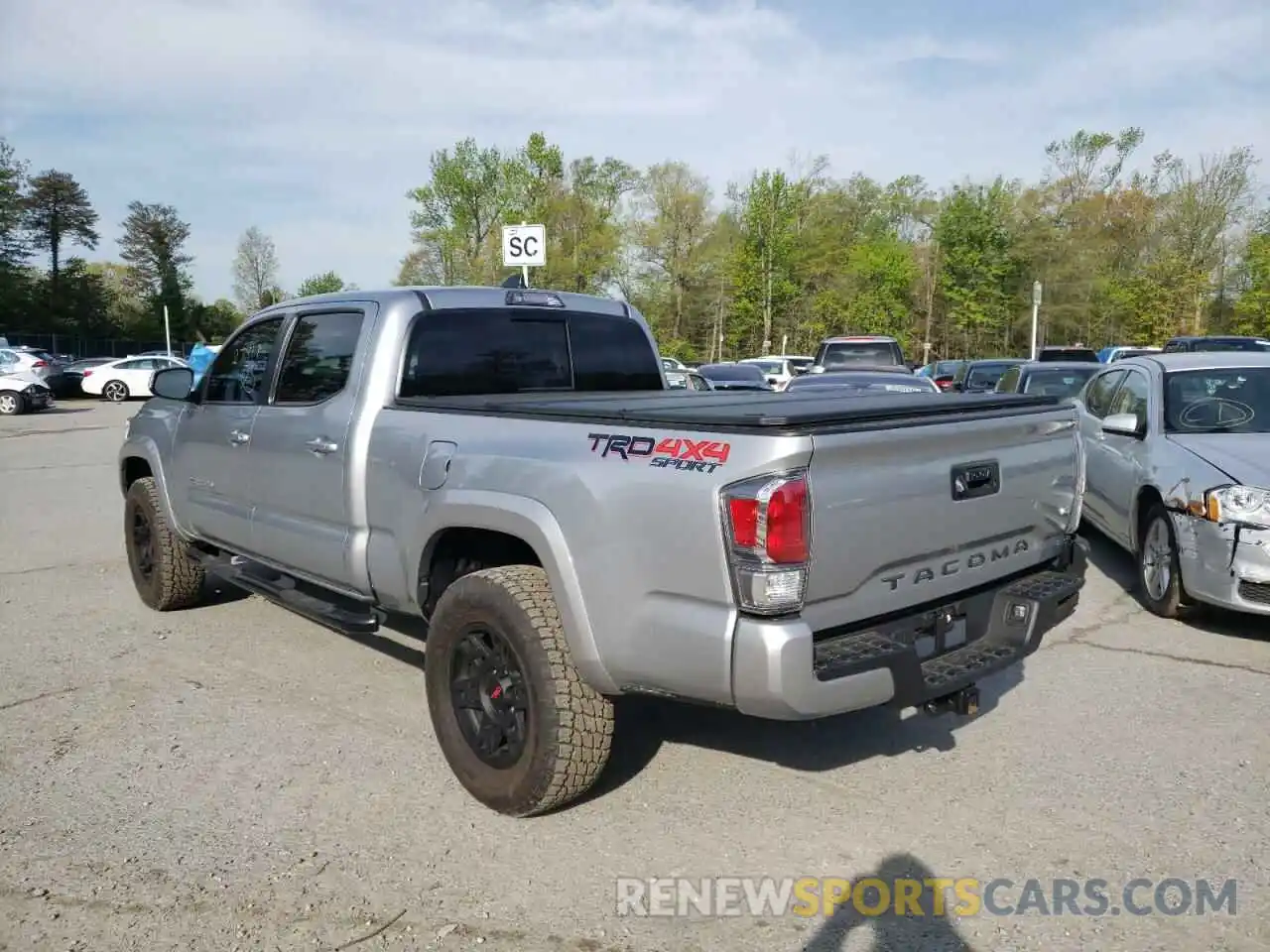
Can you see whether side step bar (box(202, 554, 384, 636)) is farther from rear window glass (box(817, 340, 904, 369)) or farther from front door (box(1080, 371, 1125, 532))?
rear window glass (box(817, 340, 904, 369))

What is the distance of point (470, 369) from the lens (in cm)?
467

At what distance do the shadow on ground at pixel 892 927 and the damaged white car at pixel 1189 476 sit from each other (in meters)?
3.39

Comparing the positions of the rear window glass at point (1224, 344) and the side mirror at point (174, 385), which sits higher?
the rear window glass at point (1224, 344)

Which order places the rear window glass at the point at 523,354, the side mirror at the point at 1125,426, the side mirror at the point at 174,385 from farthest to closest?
the side mirror at the point at 1125,426 < the side mirror at the point at 174,385 < the rear window glass at the point at 523,354

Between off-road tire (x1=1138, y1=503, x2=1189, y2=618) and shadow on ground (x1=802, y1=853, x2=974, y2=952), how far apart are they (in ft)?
12.1

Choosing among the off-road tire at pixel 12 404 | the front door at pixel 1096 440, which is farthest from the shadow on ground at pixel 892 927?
the off-road tire at pixel 12 404

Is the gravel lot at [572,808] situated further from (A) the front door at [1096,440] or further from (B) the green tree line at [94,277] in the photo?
(B) the green tree line at [94,277]

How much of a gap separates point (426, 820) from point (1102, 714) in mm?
3092

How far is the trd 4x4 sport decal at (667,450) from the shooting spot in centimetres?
292

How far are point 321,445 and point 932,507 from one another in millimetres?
2697

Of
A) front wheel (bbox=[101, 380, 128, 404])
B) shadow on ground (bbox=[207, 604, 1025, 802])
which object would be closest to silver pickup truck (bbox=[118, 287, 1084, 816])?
shadow on ground (bbox=[207, 604, 1025, 802])

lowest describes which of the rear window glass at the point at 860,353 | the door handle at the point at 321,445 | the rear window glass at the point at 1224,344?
the door handle at the point at 321,445

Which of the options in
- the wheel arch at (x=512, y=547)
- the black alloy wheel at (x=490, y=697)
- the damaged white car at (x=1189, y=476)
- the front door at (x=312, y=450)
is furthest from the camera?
the damaged white car at (x=1189, y=476)

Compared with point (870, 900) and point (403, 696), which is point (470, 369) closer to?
point (403, 696)
